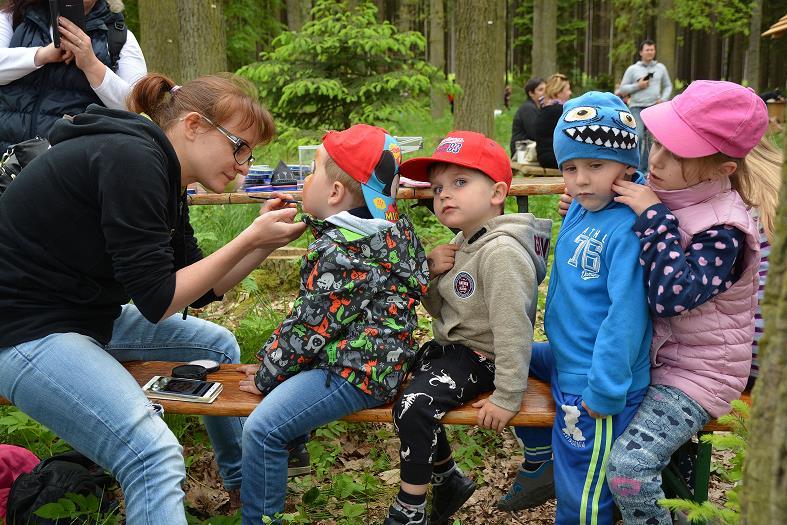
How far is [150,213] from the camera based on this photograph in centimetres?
239

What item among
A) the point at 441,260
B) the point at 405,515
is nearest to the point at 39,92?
the point at 441,260

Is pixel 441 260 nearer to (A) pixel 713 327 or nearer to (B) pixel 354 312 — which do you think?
(B) pixel 354 312

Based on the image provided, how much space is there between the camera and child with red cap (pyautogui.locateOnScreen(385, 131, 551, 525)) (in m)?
2.56

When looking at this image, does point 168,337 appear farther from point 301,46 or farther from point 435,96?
point 435,96

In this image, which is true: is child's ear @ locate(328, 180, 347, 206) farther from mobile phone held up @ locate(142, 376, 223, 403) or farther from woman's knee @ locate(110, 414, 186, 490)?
woman's knee @ locate(110, 414, 186, 490)

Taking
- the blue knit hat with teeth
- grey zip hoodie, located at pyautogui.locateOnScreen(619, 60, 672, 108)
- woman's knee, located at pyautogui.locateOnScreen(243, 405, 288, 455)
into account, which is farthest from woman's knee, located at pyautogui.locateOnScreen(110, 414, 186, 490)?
grey zip hoodie, located at pyautogui.locateOnScreen(619, 60, 672, 108)

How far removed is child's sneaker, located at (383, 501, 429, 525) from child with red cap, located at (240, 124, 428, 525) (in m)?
0.38

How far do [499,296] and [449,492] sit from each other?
0.91 metres

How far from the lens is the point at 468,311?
272 centimetres

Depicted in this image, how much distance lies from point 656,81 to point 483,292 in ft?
35.1

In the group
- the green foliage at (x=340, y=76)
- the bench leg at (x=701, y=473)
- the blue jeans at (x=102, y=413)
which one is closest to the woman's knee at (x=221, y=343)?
the blue jeans at (x=102, y=413)

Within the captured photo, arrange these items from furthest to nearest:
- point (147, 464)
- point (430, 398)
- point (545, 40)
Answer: point (545, 40) → point (430, 398) → point (147, 464)

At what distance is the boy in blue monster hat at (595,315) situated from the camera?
2.37 m

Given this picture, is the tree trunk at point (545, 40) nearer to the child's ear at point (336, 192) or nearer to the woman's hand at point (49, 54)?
the woman's hand at point (49, 54)
